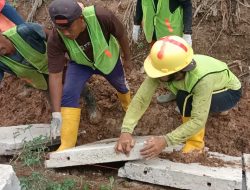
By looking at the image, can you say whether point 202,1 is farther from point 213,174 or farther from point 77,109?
point 213,174

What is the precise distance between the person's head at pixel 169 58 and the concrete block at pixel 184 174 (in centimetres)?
71

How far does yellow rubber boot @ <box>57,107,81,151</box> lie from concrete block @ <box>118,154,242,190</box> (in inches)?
25.3

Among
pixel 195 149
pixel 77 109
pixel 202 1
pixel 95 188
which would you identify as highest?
pixel 202 1

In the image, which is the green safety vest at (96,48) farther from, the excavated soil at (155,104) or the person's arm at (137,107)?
the excavated soil at (155,104)

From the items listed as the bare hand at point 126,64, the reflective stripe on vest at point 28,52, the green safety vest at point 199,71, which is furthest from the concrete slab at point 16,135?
the green safety vest at point 199,71

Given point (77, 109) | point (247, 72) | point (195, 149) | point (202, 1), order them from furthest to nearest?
point (202, 1) → point (247, 72) → point (77, 109) → point (195, 149)

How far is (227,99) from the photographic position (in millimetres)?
3912

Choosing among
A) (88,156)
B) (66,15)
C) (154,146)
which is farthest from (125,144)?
(66,15)

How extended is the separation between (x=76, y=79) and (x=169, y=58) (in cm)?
114

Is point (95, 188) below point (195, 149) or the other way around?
below

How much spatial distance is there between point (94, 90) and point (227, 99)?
73.7 inches

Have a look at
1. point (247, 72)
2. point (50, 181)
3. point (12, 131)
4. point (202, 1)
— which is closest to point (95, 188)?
point (50, 181)

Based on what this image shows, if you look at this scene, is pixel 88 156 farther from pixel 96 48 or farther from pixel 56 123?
pixel 96 48

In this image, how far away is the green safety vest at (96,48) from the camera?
154 inches
